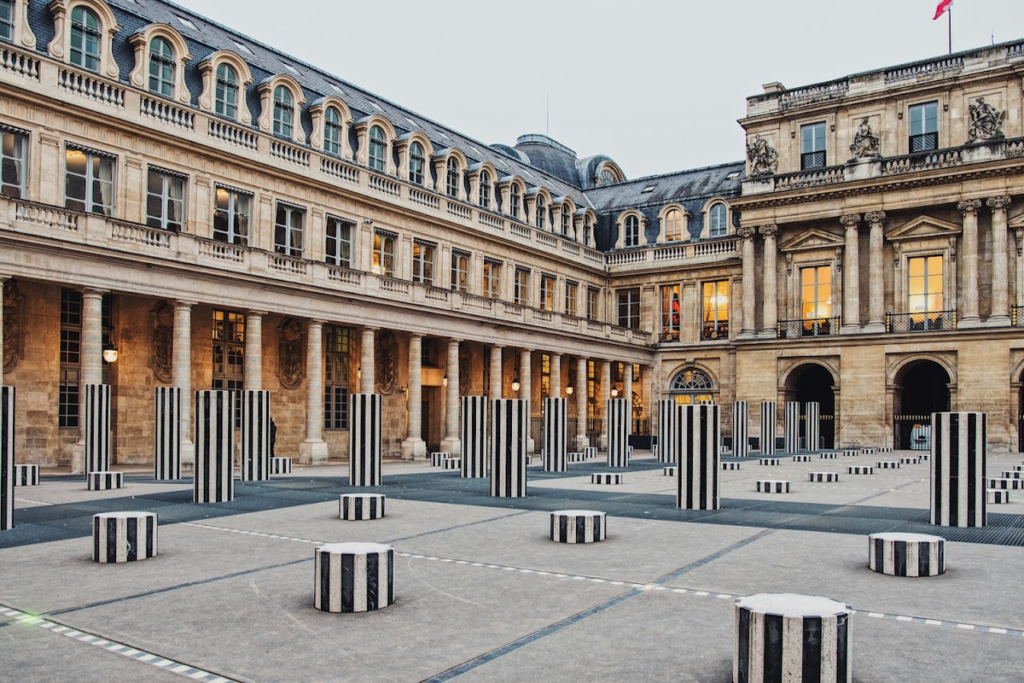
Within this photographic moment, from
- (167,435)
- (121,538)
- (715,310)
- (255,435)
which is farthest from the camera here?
(715,310)

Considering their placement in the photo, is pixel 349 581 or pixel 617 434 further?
pixel 617 434

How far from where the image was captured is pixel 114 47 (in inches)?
1090

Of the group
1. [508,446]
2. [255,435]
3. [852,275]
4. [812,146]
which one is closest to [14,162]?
[255,435]

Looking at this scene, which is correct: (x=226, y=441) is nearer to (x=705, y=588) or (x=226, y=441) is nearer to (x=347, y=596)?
(x=347, y=596)

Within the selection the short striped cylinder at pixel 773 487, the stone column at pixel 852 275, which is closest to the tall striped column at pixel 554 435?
the short striped cylinder at pixel 773 487

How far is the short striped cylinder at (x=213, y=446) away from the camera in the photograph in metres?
16.8

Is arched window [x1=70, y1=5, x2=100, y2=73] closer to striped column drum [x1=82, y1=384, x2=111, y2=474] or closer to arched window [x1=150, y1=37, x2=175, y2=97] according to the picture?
arched window [x1=150, y1=37, x2=175, y2=97]

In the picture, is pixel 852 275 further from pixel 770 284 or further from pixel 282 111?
pixel 282 111

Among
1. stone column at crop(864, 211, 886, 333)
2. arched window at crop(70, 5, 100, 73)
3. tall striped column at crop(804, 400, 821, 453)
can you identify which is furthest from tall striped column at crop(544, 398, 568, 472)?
stone column at crop(864, 211, 886, 333)

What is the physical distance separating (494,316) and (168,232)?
17167 mm

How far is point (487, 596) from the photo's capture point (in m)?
8.59

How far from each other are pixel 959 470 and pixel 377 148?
96.5ft

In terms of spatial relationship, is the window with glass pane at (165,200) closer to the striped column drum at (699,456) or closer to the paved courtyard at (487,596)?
the paved courtyard at (487,596)

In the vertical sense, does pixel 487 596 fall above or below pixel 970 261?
below
